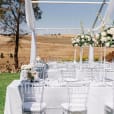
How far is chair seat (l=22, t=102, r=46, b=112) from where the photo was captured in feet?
20.0

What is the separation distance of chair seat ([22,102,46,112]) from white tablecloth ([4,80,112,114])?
120 mm

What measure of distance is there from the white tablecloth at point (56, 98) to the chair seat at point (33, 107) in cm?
12

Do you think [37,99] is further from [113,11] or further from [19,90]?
[113,11]

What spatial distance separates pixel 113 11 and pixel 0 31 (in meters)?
12.6

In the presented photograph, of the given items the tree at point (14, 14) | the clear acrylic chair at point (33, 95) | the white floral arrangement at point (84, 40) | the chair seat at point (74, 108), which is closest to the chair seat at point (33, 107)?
the clear acrylic chair at point (33, 95)

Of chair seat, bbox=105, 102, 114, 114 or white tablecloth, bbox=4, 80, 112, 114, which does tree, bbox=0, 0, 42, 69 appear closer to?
white tablecloth, bbox=4, 80, 112, 114

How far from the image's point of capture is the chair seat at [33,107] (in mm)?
6098

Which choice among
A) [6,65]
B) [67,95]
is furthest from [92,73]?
[6,65]

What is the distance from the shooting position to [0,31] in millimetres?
21984

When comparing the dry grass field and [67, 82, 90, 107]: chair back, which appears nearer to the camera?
[67, 82, 90, 107]: chair back

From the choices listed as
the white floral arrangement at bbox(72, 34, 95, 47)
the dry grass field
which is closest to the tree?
the dry grass field

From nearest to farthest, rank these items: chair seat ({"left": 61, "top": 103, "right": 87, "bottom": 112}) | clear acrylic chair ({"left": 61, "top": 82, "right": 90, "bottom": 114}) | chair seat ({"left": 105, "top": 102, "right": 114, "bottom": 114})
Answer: chair seat ({"left": 105, "top": 102, "right": 114, "bottom": 114}) → chair seat ({"left": 61, "top": 103, "right": 87, "bottom": 112}) → clear acrylic chair ({"left": 61, "top": 82, "right": 90, "bottom": 114})

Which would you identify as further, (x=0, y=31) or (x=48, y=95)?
(x=0, y=31)

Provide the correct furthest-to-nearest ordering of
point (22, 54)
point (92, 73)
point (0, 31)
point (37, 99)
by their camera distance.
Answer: point (22, 54) < point (0, 31) < point (92, 73) < point (37, 99)
